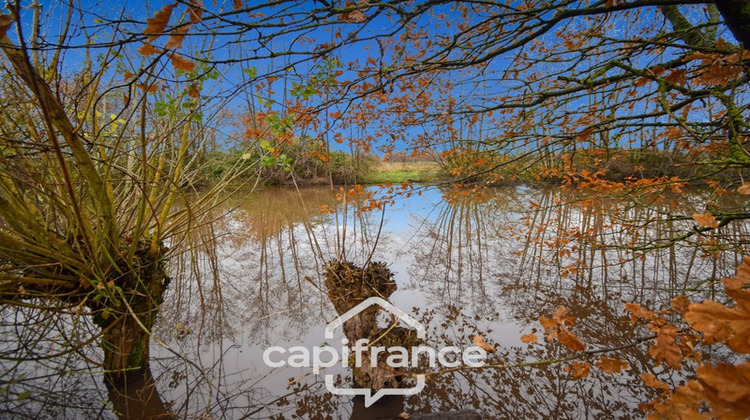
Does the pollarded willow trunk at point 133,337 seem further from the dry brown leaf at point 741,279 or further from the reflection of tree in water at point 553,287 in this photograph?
the dry brown leaf at point 741,279

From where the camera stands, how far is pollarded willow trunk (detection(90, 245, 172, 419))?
1752 millimetres

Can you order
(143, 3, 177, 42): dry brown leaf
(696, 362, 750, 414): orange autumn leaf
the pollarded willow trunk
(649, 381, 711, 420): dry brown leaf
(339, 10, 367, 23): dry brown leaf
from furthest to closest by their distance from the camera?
the pollarded willow trunk < (339, 10, 367, 23): dry brown leaf < (143, 3, 177, 42): dry brown leaf < (649, 381, 711, 420): dry brown leaf < (696, 362, 750, 414): orange autumn leaf

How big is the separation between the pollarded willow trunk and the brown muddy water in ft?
0.22

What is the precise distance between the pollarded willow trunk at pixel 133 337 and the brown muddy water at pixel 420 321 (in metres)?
0.07

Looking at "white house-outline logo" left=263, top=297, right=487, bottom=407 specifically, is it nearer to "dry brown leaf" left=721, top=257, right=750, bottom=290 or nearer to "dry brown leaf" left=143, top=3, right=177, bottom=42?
"dry brown leaf" left=721, top=257, right=750, bottom=290

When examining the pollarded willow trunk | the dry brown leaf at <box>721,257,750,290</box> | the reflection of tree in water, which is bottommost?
the reflection of tree in water

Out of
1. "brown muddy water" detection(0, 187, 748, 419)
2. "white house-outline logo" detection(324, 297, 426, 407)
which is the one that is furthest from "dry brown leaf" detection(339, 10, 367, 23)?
"white house-outline logo" detection(324, 297, 426, 407)

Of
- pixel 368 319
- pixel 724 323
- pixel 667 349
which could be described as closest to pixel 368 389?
pixel 368 319

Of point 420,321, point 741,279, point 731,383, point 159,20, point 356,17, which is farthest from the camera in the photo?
point 420,321

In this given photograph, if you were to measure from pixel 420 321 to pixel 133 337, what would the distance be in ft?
6.62

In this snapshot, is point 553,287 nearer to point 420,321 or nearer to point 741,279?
point 420,321

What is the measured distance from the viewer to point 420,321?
2729mm

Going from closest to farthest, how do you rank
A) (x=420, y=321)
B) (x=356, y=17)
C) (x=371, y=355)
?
(x=356, y=17), (x=371, y=355), (x=420, y=321)

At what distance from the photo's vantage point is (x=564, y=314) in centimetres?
143
